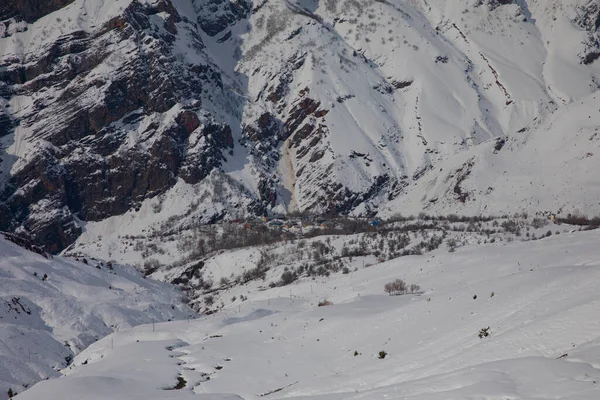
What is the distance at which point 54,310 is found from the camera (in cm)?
4884

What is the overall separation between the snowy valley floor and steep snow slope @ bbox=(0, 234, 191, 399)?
3.63m

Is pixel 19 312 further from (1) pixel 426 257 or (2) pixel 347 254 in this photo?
(2) pixel 347 254

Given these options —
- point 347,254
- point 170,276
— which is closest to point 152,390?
point 347,254

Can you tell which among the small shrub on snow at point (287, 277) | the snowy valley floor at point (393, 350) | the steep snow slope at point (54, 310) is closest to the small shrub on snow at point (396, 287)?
the snowy valley floor at point (393, 350)

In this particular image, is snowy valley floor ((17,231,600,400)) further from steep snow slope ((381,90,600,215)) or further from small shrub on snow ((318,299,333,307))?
steep snow slope ((381,90,600,215))

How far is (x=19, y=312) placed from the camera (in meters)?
46.2

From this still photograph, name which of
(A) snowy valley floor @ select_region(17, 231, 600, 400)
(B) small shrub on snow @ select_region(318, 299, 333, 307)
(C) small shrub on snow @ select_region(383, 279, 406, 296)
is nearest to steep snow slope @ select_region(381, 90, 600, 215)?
(C) small shrub on snow @ select_region(383, 279, 406, 296)

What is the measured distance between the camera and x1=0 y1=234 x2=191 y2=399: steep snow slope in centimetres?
3881

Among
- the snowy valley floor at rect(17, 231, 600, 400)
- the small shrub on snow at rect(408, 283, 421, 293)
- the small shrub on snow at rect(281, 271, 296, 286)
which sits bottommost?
the small shrub on snow at rect(281, 271, 296, 286)

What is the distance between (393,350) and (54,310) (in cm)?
3151

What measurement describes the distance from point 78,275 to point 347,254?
66726 mm

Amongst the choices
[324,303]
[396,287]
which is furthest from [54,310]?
[396,287]

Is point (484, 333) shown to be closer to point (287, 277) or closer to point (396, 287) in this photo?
point (396, 287)

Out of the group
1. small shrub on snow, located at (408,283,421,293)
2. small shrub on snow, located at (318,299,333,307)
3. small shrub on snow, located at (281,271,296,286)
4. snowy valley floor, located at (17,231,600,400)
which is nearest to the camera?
snowy valley floor, located at (17,231,600,400)
